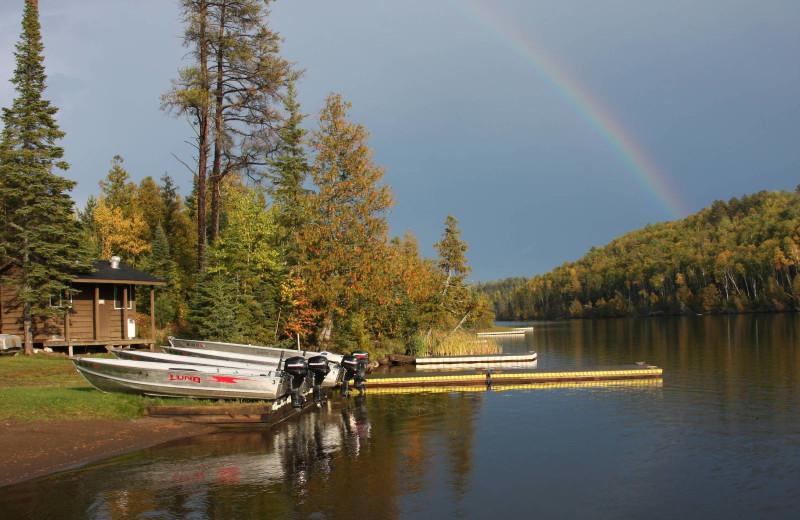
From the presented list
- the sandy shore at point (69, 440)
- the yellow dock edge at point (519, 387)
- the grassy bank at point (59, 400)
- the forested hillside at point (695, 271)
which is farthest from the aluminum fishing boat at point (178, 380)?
the forested hillside at point (695, 271)

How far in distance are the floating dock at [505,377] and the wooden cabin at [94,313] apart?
13.0 meters

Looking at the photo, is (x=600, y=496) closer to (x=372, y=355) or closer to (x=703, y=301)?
(x=372, y=355)

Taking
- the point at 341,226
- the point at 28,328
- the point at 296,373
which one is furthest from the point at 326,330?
the point at 296,373

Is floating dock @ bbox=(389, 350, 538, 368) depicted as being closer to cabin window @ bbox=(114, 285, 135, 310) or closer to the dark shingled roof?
the dark shingled roof

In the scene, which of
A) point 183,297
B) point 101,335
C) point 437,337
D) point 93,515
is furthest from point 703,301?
point 93,515

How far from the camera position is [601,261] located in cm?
18575

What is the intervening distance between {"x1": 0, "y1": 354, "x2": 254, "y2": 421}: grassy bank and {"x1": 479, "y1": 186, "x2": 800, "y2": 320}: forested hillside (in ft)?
390

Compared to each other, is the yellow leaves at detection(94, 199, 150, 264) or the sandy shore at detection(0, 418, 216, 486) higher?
the yellow leaves at detection(94, 199, 150, 264)

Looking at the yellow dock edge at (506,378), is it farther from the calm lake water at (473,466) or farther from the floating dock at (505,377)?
the calm lake water at (473,466)

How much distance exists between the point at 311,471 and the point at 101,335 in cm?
2181

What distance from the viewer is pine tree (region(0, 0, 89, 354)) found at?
26.7 metres

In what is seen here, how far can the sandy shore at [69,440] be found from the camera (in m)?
12.8

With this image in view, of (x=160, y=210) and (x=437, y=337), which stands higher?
(x=160, y=210)

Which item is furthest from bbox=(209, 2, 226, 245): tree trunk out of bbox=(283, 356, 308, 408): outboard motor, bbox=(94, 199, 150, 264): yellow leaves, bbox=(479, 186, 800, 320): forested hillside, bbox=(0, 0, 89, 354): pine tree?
bbox=(479, 186, 800, 320): forested hillside
